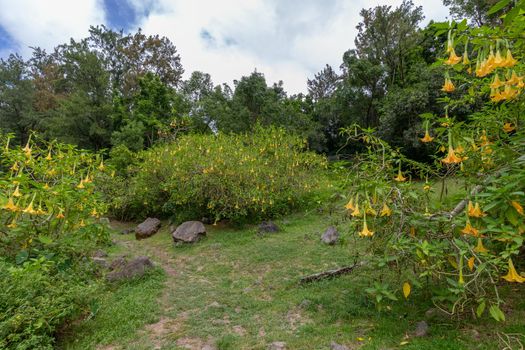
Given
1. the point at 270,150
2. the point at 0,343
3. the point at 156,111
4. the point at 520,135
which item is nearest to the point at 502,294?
the point at 520,135

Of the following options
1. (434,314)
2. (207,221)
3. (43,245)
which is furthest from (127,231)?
(434,314)

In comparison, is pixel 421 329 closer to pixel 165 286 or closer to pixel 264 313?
pixel 264 313

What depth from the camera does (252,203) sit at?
803 cm

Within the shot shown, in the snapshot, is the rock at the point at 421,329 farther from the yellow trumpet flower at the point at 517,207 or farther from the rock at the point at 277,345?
the yellow trumpet flower at the point at 517,207

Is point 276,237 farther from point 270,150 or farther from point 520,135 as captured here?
point 520,135

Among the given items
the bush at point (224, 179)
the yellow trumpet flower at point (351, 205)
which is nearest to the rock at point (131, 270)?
the bush at point (224, 179)

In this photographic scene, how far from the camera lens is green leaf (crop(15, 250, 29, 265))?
Answer: 11.2 ft

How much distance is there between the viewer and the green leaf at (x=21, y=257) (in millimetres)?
3406

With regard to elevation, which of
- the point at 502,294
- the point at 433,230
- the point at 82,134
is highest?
the point at 82,134

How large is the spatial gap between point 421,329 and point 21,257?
168 inches

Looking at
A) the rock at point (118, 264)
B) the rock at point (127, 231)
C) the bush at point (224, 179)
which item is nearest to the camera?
the rock at point (118, 264)

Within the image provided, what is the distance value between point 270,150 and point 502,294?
22.8 feet

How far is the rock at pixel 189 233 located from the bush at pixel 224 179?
65 cm

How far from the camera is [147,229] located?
28.7 feet
